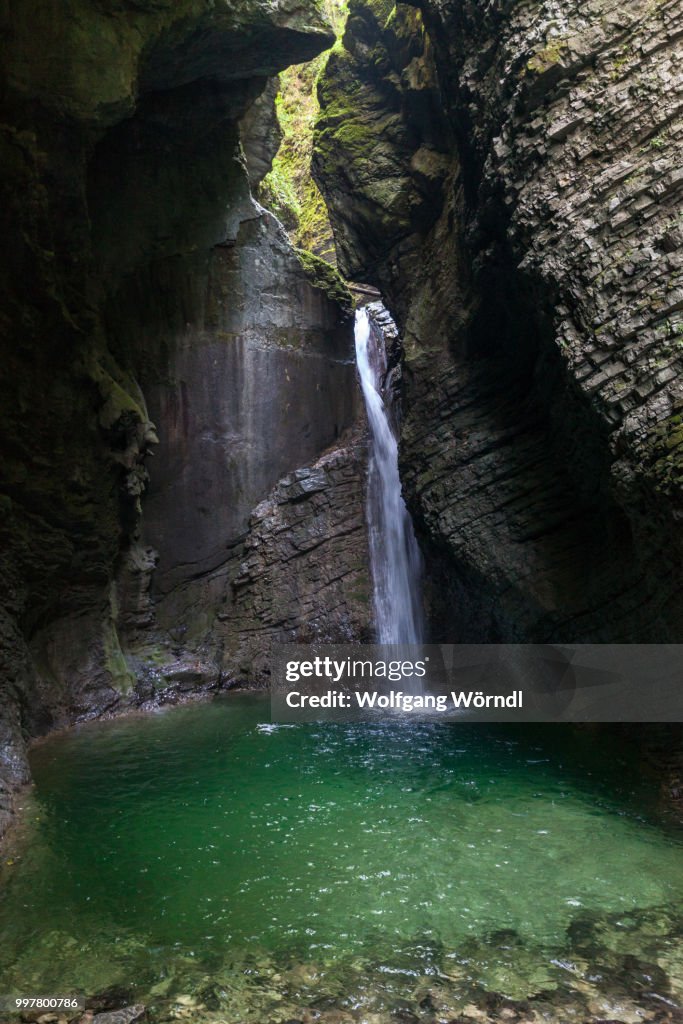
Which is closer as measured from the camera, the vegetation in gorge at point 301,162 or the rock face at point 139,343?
the rock face at point 139,343

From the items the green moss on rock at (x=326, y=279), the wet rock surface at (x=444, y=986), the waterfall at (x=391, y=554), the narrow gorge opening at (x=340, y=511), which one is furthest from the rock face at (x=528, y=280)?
the wet rock surface at (x=444, y=986)

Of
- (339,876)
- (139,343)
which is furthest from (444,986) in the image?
(139,343)

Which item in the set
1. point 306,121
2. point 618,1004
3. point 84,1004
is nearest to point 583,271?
point 618,1004

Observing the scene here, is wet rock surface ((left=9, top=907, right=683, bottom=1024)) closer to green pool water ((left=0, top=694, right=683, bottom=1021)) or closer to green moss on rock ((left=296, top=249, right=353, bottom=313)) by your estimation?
green pool water ((left=0, top=694, right=683, bottom=1021))

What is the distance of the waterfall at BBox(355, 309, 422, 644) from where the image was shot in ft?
42.9

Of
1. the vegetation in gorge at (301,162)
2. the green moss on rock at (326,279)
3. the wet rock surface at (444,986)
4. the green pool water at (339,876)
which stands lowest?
the wet rock surface at (444,986)

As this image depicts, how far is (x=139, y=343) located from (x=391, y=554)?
239 inches

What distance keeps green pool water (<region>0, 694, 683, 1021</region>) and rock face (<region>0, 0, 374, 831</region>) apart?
129 centimetres

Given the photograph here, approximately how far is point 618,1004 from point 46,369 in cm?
830

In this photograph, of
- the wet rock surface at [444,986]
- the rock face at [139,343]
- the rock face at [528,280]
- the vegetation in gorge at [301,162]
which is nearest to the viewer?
the wet rock surface at [444,986]

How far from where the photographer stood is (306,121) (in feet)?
79.0

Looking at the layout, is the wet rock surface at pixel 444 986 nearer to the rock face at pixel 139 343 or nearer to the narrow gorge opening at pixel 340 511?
the narrow gorge opening at pixel 340 511

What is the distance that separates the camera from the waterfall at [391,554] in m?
13.1

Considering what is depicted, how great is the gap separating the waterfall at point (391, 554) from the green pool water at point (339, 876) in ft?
15.1
